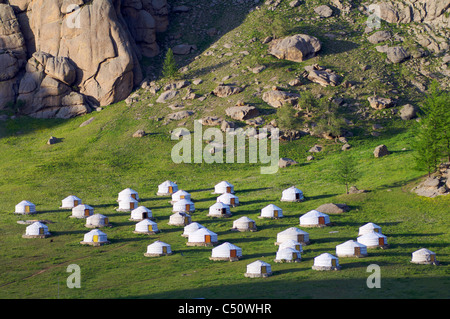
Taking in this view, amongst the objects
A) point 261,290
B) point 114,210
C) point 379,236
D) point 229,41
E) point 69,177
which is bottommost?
point 261,290

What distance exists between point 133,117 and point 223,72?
20.7 meters

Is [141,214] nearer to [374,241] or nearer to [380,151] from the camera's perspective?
[374,241]

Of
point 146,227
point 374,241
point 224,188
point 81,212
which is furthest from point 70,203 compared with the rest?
point 374,241

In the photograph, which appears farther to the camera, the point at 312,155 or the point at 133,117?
the point at 133,117

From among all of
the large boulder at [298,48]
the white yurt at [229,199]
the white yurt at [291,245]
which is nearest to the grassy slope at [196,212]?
the white yurt at [291,245]

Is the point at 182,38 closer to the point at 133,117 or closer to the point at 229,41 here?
the point at 229,41

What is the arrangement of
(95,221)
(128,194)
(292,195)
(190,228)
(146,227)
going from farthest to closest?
(128,194) → (292,195) → (95,221) → (146,227) → (190,228)

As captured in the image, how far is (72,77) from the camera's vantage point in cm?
12544

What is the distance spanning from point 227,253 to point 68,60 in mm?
80368

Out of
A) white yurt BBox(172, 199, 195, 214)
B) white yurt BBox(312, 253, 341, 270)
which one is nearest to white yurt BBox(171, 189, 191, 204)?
white yurt BBox(172, 199, 195, 214)

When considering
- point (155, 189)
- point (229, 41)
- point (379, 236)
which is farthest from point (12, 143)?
point (379, 236)

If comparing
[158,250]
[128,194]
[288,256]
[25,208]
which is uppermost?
[128,194]

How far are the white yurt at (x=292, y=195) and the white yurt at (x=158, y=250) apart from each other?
966 inches

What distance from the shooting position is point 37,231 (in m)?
69.1
